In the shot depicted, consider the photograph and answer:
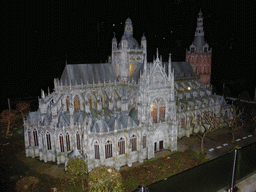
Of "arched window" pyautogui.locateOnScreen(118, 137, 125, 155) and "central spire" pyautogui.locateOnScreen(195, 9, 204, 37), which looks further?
"central spire" pyautogui.locateOnScreen(195, 9, 204, 37)

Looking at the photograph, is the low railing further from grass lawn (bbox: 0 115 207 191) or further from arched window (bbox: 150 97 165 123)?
arched window (bbox: 150 97 165 123)

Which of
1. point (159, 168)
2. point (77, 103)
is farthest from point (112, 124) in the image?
point (77, 103)

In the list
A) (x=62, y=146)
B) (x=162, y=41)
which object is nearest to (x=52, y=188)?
(x=62, y=146)

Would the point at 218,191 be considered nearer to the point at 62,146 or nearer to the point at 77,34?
the point at 62,146

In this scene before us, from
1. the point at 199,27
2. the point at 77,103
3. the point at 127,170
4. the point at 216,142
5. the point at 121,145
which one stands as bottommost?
the point at 127,170

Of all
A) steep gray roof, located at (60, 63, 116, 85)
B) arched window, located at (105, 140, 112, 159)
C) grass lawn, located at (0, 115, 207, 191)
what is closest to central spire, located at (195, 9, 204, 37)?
steep gray roof, located at (60, 63, 116, 85)

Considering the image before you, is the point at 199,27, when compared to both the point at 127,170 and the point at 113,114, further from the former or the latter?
the point at 127,170
